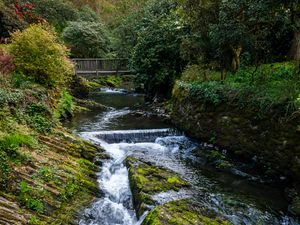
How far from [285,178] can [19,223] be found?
6430 mm

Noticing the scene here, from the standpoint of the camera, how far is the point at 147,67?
1936 centimetres

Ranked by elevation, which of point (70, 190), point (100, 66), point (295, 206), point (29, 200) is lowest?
point (295, 206)

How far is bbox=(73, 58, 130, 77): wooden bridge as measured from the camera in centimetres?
2851

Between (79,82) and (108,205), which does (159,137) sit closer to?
(108,205)

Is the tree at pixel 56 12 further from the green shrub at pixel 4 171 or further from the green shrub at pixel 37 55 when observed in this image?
the green shrub at pixel 4 171

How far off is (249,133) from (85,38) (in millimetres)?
23316

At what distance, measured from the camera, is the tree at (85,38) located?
2992 centimetres

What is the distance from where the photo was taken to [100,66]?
29.5 metres

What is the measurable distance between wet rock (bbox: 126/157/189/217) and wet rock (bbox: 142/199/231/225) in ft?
1.61

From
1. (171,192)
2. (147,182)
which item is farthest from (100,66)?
(171,192)

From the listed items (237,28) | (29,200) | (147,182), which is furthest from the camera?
(237,28)

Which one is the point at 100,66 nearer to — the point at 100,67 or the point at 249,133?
the point at 100,67

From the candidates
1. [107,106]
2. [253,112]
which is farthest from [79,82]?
[253,112]

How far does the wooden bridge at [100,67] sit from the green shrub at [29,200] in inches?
898
